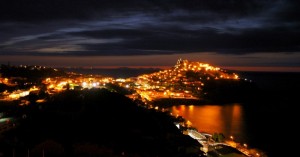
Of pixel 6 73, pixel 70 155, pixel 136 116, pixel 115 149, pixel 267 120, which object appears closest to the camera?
pixel 70 155

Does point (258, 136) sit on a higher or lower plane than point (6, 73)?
lower

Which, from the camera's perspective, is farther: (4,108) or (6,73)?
(6,73)

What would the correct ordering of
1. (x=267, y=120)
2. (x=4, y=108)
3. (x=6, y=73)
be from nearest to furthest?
(x=4, y=108), (x=267, y=120), (x=6, y=73)

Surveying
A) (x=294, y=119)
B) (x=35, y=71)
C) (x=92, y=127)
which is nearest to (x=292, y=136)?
(x=294, y=119)

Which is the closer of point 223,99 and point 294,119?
point 294,119

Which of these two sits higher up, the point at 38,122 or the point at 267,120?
the point at 38,122

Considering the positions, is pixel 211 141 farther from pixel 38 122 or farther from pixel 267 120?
pixel 267 120

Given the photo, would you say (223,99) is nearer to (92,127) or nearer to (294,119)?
(294,119)

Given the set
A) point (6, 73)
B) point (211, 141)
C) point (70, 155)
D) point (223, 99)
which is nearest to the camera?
point (70, 155)

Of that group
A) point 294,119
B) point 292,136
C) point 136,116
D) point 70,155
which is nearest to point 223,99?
point 294,119
